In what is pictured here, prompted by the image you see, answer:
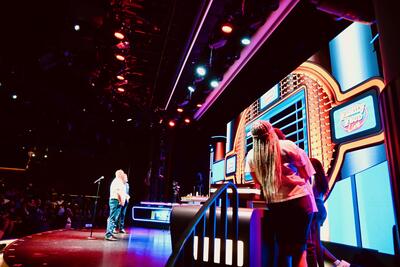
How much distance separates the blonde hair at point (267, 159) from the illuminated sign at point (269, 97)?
4822mm

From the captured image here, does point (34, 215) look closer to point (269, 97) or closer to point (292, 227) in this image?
point (269, 97)

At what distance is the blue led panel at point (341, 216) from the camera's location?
432 cm

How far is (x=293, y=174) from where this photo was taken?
236 centimetres

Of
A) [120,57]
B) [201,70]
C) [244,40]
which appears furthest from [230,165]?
[120,57]

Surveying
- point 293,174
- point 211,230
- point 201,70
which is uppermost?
point 201,70

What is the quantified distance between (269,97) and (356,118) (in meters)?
3.25

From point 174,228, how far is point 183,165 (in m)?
12.5

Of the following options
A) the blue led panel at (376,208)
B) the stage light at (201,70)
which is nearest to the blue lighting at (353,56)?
the blue led panel at (376,208)

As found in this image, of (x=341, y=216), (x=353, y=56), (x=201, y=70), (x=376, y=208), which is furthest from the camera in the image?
(x=201, y=70)

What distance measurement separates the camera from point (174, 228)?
116 inches

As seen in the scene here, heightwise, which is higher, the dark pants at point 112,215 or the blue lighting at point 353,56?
the blue lighting at point 353,56

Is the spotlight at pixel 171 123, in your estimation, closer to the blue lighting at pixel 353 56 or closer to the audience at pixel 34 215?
the audience at pixel 34 215

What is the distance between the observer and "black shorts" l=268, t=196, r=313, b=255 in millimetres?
2191

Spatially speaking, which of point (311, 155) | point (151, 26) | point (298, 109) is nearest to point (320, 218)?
point (311, 155)
